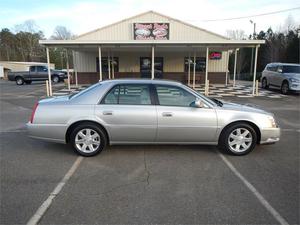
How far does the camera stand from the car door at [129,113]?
17.2ft

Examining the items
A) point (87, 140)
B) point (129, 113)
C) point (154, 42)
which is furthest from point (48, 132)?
point (154, 42)

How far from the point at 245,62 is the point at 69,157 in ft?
169

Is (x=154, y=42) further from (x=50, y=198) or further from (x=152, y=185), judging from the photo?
(x=50, y=198)

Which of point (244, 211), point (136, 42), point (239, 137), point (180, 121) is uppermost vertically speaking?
point (136, 42)

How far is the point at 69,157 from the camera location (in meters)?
5.31

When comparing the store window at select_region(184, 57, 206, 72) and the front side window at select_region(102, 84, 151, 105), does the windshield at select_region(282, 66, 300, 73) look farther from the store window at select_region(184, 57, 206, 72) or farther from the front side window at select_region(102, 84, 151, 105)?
the front side window at select_region(102, 84, 151, 105)

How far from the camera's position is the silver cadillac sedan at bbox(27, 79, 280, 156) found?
17.2 feet

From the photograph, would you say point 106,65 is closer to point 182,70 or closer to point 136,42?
point 182,70

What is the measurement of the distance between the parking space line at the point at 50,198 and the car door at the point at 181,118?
1.72 m

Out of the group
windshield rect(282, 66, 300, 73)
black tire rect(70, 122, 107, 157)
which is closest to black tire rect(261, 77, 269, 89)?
windshield rect(282, 66, 300, 73)

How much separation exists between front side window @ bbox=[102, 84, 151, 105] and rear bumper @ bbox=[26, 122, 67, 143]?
3.31ft

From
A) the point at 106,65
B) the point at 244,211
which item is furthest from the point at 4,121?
the point at 106,65

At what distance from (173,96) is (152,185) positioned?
78.3 inches

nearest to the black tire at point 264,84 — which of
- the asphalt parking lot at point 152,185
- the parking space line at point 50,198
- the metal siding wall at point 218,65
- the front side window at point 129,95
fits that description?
the metal siding wall at point 218,65
